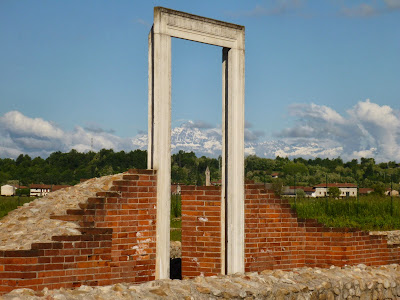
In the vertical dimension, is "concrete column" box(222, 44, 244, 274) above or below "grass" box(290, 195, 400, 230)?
above

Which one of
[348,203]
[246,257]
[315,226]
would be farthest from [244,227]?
[348,203]

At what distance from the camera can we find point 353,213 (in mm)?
16594

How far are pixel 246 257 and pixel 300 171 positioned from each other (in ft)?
248

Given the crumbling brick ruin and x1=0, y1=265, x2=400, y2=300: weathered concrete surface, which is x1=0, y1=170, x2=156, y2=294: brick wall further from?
x1=0, y1=265, x2=400, y2=300: weathered concrete surface

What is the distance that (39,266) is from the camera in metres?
5.34

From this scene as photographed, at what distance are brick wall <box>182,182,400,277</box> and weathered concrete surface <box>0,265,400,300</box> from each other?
44 centimetres

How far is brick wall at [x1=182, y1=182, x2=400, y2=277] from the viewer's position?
270 inches

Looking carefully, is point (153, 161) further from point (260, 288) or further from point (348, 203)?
point (348, 203)

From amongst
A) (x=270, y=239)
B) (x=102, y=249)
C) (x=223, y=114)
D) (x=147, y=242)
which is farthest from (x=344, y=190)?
(x=102, y=249)

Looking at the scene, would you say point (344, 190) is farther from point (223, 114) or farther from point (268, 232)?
point (223, 114)

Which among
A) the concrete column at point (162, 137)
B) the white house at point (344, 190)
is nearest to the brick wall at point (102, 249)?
the concrete column at point (162, 137)

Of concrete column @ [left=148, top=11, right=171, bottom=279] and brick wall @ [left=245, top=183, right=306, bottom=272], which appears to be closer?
concrete column @ [left=148, top=11, right=171, bottom=279]

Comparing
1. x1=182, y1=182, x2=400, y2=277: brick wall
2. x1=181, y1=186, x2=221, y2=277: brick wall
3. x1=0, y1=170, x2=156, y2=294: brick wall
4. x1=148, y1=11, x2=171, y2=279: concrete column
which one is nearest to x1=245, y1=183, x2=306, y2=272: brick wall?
x1=182, y1=182, x2=400, y2=277: brick wall

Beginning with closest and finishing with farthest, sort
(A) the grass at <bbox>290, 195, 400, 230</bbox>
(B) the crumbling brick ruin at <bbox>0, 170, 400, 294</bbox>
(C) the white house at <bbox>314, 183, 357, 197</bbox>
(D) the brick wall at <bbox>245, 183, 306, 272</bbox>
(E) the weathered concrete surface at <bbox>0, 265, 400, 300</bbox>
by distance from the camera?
(E) the weathered concrete surface at <bbox>0, 265, 400, 300</bbox>
(B) the crumbling brick ruin at <bbox>0, 170, 400, 294</bbox>
(D) the brick wall at <bbox>245, 183, 306, 272</bbox>
(A) the grass at <bbox>290, 195, 400, 230</bbox>
(C) the white house at <bbox>314, 183, 357, 197</bbox>
